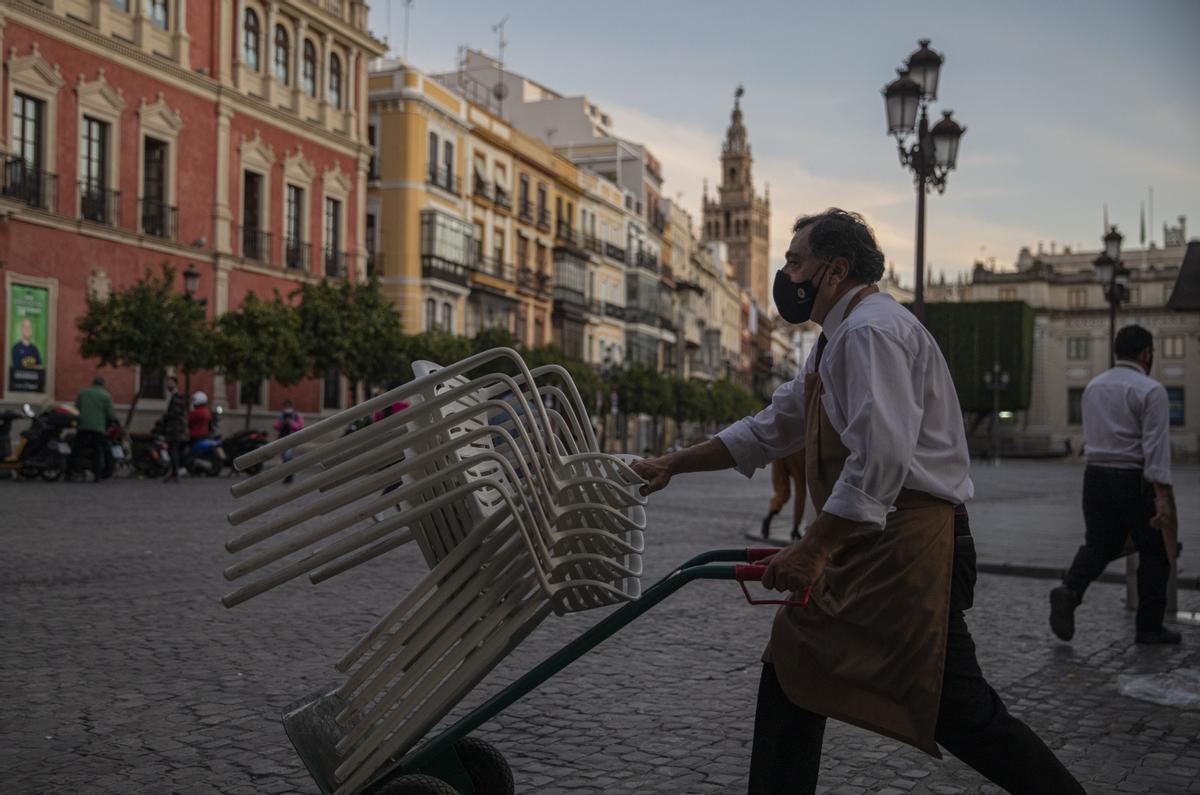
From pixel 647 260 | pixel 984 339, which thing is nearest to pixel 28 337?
pixel 647 260

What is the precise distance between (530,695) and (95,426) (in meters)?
17.6

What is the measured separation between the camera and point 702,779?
438 cm

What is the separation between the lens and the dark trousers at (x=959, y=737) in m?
3.00

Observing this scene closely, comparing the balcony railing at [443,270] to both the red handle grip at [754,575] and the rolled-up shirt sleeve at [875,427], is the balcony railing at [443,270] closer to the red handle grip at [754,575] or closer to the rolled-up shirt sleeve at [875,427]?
the red handle grip at [754,575]

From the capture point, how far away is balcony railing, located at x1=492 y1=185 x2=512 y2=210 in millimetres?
53403

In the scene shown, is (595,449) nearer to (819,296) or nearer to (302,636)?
(819,296)

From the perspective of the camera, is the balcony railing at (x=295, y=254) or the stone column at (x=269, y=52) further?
the balcony railing at (x=295, y=254)

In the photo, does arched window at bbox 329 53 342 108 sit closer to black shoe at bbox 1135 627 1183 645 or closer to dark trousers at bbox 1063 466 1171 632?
dark trousers at bbox 1063 466 1171 632

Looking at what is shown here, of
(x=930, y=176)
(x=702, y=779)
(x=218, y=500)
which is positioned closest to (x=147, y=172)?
(x=218, y=500)

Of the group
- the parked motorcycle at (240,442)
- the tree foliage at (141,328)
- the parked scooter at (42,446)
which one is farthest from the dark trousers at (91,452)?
the parked motorcycle at (240,442)

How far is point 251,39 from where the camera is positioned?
36.1 meters

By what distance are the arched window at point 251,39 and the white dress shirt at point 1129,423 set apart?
32.5 m

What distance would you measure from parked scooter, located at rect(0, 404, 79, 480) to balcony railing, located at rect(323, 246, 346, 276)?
1861 cm

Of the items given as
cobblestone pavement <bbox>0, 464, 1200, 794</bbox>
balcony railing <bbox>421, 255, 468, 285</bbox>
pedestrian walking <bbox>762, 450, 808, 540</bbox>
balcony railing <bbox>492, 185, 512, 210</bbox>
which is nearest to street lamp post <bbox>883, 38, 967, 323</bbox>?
pedestrian walking <bbox>762, 450, 808, 540</bbox>
